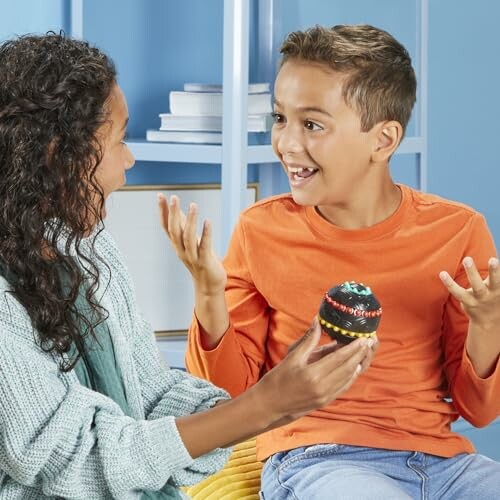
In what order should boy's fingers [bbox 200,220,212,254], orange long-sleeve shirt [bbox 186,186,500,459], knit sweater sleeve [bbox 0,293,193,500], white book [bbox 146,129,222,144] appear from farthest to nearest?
1. white book [bbox 146,129,222,144]
2. orange long-sleeve shirt [bbox 186,186,500,459]
3. boy's fingers [bbox 200,220,212,254]
4. knit sweater sleeve [bbox 0,293,193,500]

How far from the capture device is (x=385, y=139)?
1.98 metres

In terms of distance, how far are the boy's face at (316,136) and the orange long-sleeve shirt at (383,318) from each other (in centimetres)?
8

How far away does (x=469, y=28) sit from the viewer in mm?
3701

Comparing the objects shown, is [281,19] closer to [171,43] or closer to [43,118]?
[171,43]

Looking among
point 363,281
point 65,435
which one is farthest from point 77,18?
point 65,435

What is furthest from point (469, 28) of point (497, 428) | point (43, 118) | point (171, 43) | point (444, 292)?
point (43, 118)

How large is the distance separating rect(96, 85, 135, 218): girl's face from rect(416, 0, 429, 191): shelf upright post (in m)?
1.85

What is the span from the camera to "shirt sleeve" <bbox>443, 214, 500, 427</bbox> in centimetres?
Result: 189

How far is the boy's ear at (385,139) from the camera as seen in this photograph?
1.97 meters

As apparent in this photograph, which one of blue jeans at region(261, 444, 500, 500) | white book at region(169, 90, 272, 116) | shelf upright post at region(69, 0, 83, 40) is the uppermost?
shelf upright post at region(69, 0, 83, 40)

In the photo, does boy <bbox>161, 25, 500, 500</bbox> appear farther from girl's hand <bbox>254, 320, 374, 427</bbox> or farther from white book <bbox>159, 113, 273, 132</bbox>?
white book <bbox>159, 113, 273, 132</bbox>

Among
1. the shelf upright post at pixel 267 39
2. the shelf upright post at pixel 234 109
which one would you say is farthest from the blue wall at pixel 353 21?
the shelf upright post at pixel 234 109

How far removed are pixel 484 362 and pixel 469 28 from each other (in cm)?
205

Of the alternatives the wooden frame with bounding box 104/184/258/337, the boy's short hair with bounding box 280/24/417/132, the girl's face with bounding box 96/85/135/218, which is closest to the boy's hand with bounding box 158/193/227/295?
the girl's face with bounding box 96/85/135/218
